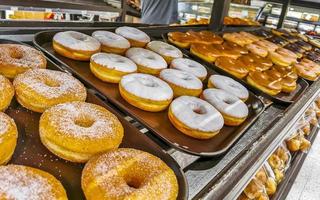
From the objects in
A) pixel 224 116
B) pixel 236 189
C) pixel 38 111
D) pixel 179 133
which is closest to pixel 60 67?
pixel 38 111

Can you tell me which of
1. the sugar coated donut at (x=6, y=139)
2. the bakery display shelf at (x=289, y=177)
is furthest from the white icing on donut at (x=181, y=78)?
the bakery display shelf at (x=289, y=177)

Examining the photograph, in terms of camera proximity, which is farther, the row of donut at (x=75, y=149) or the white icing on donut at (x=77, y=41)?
the white icing on donut at (x=77, y=41)

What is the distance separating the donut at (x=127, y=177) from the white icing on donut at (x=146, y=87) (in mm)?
458

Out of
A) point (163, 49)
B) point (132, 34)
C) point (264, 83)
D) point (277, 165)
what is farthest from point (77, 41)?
point (277, 165)

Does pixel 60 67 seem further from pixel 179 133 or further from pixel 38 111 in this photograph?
pixel 179 133

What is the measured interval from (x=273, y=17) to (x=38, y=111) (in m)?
8.14

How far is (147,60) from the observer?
1.78 meters

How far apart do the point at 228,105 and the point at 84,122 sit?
2.72 feet

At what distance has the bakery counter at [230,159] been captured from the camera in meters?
0.91

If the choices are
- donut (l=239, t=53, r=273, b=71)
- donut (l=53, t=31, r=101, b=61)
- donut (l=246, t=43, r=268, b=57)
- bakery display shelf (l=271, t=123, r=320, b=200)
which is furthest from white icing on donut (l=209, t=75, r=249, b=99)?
donut (l=246, t=43, r=268, b=57)

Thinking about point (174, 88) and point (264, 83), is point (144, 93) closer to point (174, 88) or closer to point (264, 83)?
point (174, 88)

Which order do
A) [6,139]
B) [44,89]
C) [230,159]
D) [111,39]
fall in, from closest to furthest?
1. [6,139]
2. [44,89]
3. [230,159]
4. [111,39]

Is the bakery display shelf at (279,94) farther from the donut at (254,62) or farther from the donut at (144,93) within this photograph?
the donut at (144,93)

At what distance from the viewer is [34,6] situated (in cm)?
232
